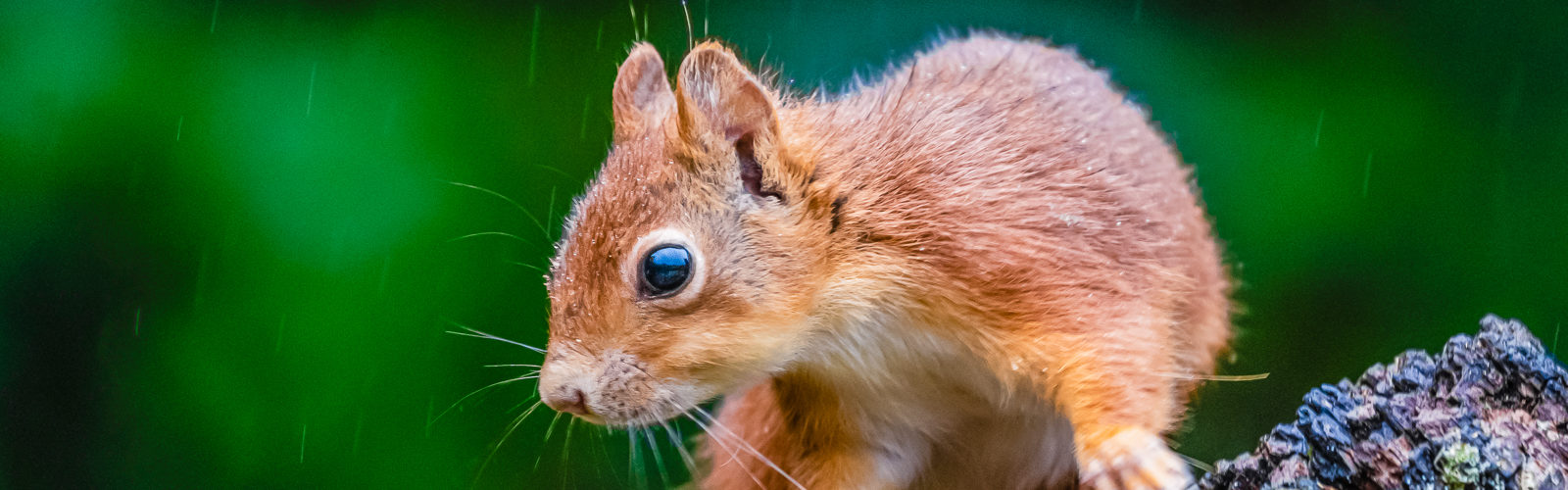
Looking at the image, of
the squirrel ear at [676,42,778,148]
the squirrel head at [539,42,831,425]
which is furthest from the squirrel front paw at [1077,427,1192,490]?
the squirrel ear at [676,42,778,148]

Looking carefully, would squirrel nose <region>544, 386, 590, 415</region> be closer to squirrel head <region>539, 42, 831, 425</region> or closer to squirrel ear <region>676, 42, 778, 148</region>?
squirrel head <region>539, 42, 831, 425</region>

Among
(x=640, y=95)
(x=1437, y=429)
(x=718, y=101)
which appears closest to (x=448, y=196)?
(x=640, y=95)

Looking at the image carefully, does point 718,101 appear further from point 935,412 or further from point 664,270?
point 935,412

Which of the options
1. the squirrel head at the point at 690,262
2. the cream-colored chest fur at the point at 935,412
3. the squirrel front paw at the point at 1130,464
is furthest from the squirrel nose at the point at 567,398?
the squirrel front paw at the point at 1130,464

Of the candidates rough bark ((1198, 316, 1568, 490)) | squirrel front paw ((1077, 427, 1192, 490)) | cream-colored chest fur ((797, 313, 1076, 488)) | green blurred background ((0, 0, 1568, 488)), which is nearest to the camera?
rough bark ((1198, 316, 1568, 490))

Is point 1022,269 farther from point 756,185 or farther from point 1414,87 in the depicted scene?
point 1414,87

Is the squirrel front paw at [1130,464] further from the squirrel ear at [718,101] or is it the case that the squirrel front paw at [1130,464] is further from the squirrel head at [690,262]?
the squirrel ear at [718,101]
